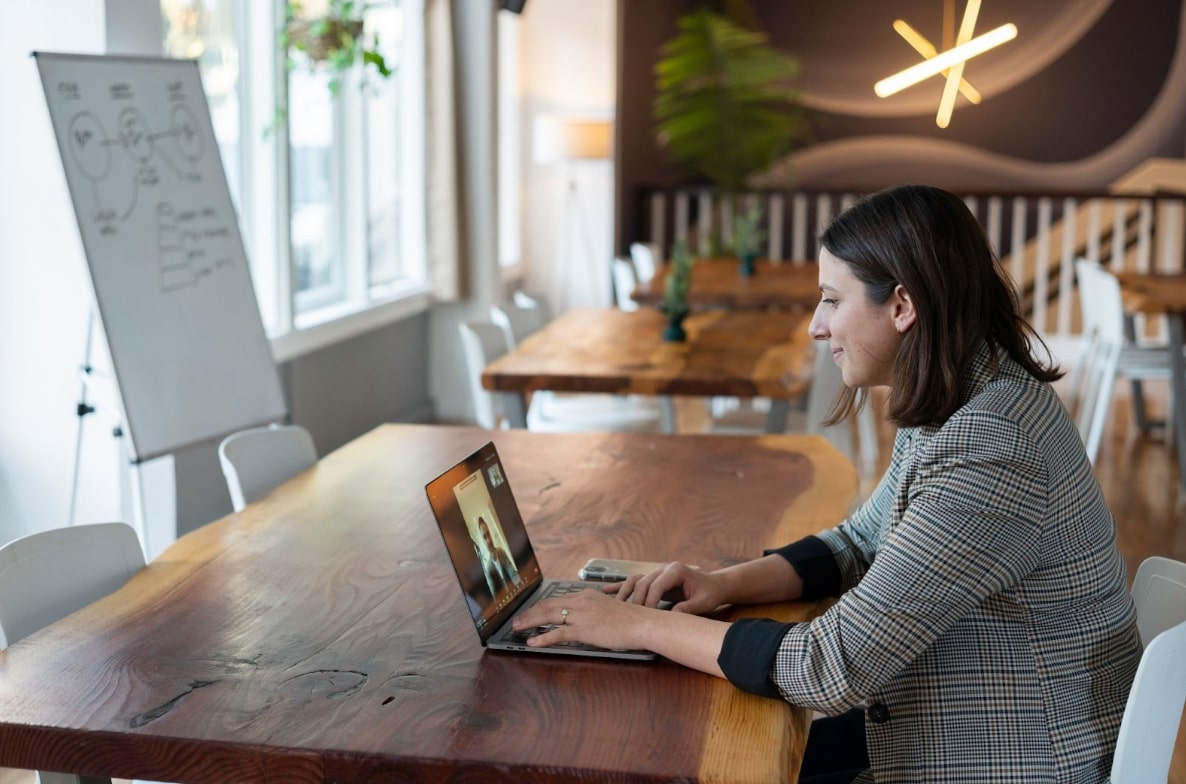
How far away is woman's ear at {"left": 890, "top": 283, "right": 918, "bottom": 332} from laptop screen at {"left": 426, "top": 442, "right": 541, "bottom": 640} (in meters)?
0.59

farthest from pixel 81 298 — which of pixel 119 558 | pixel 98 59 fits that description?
pixel 119 558

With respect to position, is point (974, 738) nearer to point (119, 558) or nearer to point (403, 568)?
point (403, 568)

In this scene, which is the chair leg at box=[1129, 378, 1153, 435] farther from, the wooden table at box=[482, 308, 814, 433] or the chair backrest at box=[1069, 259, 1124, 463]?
the wooden table at box=[482, 308, 814, 433]

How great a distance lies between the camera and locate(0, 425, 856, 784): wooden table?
1372mm

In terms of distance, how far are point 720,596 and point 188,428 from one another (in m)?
2.22

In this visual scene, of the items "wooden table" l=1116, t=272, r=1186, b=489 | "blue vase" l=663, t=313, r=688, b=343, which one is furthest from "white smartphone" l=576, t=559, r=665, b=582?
"wooden table" l=1116, t=272, r=1186, b=489

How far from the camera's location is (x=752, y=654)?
1.53 m

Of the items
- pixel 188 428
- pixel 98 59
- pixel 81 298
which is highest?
pixel 98 59

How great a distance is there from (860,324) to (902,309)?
0.05 metres

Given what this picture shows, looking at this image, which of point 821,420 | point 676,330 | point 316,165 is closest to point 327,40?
point 316,165

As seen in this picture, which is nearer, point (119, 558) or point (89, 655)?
point (89, 655)

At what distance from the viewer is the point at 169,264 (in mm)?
3609

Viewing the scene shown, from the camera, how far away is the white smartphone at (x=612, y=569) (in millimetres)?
1936

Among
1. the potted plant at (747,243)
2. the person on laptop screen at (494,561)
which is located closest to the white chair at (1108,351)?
the potted plant at (747,243)
